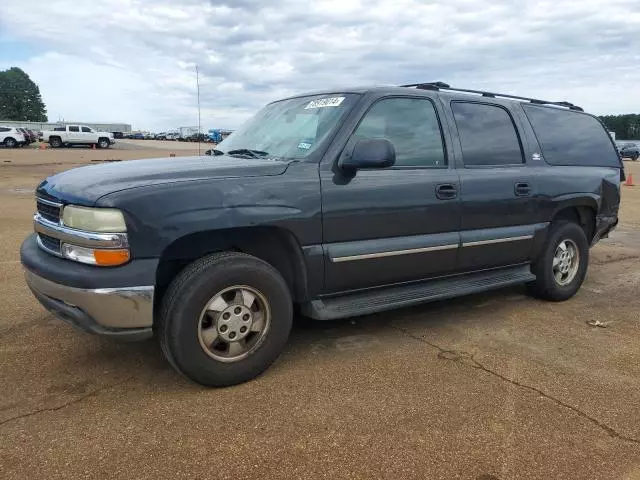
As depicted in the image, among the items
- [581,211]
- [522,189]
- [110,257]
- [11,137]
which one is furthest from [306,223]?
[11,137]

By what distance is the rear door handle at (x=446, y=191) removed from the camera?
413 cm

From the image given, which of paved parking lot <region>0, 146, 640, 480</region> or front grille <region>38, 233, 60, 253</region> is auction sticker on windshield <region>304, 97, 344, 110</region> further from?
front grille <region>38, 233, 60, 253</region>

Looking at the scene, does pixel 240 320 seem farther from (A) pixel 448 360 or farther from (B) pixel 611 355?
(B) pixel 611 355

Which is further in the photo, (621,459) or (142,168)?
(142,168)

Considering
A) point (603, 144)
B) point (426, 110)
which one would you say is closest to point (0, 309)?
point (426, 110)

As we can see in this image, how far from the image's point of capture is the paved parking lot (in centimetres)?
259

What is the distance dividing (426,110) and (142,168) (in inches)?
83.9

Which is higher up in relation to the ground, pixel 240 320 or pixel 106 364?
pixel 240 320

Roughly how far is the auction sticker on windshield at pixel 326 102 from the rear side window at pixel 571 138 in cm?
203

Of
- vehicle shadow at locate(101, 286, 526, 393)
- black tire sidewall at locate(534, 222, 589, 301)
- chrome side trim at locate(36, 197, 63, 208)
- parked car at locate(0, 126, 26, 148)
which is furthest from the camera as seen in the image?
parked car at locate(0, 126, 26, 148)

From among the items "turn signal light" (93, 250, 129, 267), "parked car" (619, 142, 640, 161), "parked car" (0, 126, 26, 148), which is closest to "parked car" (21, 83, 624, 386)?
"turn signal light" (93, 250, 129, 267)

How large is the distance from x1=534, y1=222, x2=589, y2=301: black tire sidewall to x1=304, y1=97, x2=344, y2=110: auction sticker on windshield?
2.41m

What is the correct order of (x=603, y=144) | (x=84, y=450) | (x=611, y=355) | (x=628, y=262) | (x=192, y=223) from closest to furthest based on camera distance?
(x=84, y=450) → (x=192, y=223) → (x=611, y=355) → (x=603, y=144) → (x=628, y=262)

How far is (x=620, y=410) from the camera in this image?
3154 millimetres
